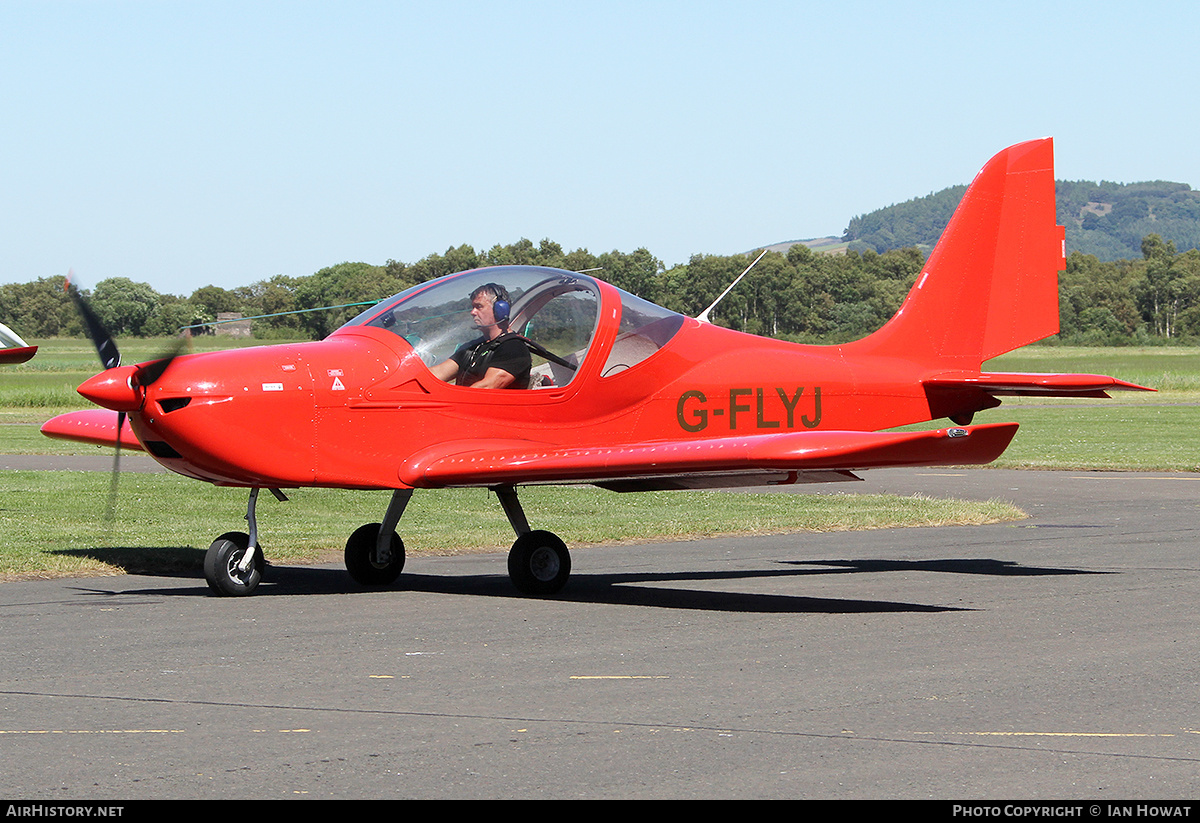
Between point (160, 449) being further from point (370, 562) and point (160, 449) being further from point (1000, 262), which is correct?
point (1000, 262)

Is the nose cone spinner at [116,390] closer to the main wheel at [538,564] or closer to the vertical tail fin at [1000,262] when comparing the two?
the main wheel at [538,564]

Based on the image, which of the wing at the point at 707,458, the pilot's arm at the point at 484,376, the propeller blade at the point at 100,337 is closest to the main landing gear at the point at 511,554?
the wing at the point at 707,458

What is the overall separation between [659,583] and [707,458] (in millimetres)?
2659

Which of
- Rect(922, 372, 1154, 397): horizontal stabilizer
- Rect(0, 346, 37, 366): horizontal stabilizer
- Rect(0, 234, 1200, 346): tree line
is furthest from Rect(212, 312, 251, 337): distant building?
Rect(0, 346, 37, 366): horizontal stabilizer

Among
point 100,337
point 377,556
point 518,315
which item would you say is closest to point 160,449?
point 100,337

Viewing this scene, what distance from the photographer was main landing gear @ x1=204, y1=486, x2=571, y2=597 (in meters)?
11.0

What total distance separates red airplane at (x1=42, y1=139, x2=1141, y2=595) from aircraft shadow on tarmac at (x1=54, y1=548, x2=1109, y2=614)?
1.44 ft

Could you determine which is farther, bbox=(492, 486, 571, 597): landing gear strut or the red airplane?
bbox=(492, 486, 571, 597): landing gear strut

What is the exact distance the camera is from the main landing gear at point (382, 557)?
36.2ft

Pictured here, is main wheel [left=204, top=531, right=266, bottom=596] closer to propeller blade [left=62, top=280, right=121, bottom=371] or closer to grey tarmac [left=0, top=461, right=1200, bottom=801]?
grey tarmac [left=0, top=461, right=1200, bottom=801]

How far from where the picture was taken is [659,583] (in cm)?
1241

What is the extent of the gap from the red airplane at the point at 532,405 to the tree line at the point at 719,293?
87 centimetres
